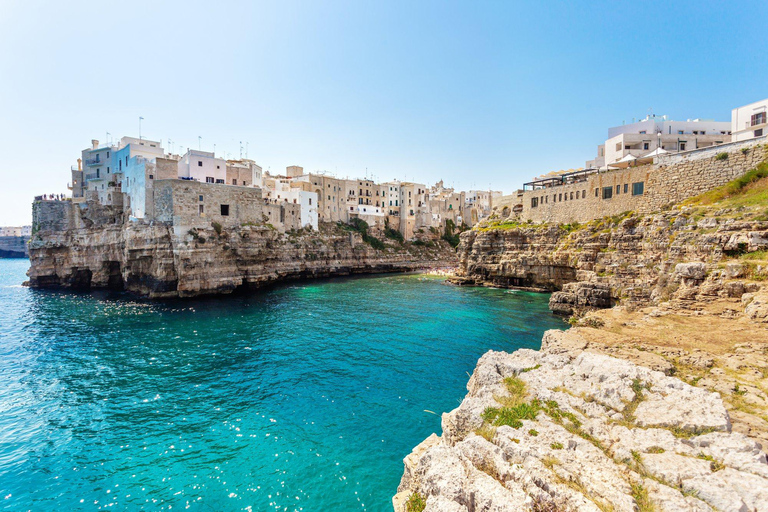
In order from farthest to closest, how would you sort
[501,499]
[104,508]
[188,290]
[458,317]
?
[188,290]
[458,317]
[104,508]
[501,499]

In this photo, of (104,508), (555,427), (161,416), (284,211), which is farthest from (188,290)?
(555,427)

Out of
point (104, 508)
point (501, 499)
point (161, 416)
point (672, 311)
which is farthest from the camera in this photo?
point (672, 311)

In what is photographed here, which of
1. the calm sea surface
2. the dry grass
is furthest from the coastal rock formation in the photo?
the calm sea surface

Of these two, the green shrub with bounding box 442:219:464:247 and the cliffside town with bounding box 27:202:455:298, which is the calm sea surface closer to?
the cliffside town with bounding box 27:202:455:298

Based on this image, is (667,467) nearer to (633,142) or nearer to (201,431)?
(201,431)

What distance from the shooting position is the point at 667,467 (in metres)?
5.83

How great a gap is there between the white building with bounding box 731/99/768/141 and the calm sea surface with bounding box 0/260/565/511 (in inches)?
1061

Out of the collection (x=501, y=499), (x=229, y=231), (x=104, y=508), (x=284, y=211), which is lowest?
(x=104, y=508)

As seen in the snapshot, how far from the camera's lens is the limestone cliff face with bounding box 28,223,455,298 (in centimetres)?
4134

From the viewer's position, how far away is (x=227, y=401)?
15.9 metres

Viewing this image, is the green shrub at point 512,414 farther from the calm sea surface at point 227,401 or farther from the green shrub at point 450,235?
the green shrub at point 450,235

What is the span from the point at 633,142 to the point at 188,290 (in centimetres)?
5677

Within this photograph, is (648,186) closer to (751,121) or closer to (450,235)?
(751,121)

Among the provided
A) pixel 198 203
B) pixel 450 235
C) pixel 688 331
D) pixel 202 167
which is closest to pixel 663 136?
pixel 688 331
